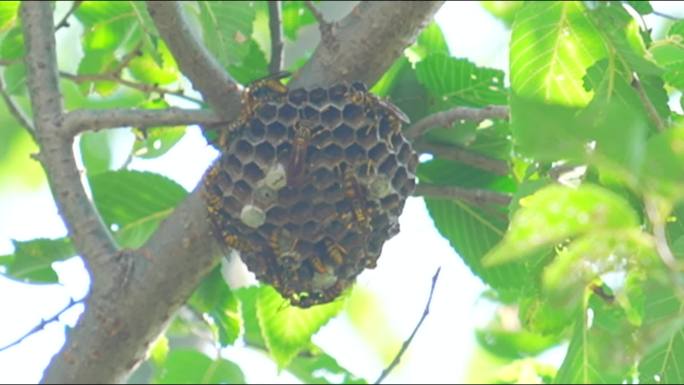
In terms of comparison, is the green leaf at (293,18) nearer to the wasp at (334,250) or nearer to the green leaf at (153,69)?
the green leaf at (153,69)

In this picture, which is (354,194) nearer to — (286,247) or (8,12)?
(286,247)

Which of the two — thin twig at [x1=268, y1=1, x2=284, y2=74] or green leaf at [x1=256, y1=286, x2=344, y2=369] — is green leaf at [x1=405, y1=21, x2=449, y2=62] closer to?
thin twig at [x1=268, y1=1, x2=284, y2=74]

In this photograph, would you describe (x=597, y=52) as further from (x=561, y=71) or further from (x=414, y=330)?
(x=414, y=330)

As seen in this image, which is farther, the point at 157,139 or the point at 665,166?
the point at 157,139

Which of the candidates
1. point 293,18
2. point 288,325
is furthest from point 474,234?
point 293,18

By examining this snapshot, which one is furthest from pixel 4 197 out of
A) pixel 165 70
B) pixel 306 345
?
pixel 306 345

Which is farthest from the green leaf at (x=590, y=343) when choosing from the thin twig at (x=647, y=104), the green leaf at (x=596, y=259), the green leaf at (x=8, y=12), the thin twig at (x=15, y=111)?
the green leaf at (x=8, y=12)
